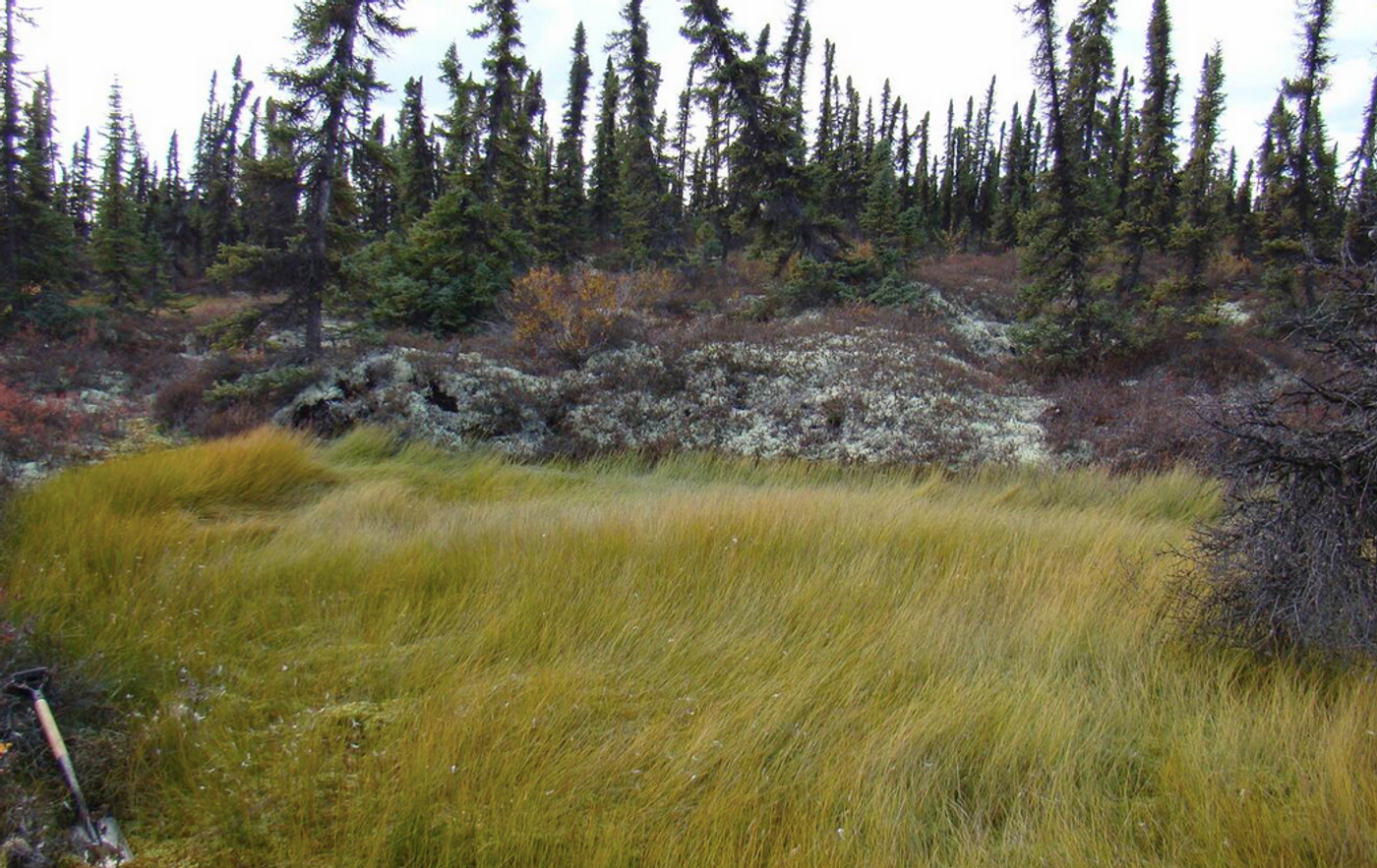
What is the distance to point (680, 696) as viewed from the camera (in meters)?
3.19

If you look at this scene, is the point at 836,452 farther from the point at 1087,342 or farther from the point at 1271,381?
the point at 1271,381

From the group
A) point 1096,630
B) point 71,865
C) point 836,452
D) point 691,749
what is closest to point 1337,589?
point 1096,630

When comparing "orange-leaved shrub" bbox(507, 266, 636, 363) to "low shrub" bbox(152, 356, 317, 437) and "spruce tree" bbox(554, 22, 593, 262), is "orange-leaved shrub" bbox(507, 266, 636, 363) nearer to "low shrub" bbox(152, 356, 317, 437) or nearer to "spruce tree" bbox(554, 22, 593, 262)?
"low shrub" bbox(152, 356, 317, 437)

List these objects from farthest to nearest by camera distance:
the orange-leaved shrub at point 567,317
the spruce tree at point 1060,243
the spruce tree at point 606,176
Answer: the spruce tree at point 606,176 → the spruce tree at point 1060,243 → the orange-leaved shrub at point 567,317

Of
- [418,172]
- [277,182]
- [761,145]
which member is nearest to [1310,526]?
[277,182]

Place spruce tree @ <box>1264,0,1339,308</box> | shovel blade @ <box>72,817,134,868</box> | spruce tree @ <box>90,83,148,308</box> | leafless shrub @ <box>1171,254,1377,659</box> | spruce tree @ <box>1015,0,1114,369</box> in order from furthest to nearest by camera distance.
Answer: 1. spruce tree @ <box>90,83,148,308</box>
2. spruce tree @ <box>1264,0,1339,308</box>
3. spruce tree @ <box>1015,0,1114,369</box>
4. leafless shrub @ <box>1171,254,1377,659</box>
5. shovel blade @ <box>72,817,134,868</box>

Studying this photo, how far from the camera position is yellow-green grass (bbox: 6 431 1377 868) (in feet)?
7.48

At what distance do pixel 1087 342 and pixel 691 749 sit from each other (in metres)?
16.2

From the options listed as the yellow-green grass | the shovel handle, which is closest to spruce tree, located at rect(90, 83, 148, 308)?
the yellow-green grass

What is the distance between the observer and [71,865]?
213cm

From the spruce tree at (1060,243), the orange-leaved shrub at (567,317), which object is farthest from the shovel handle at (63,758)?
the spruce tree at (1060,243)

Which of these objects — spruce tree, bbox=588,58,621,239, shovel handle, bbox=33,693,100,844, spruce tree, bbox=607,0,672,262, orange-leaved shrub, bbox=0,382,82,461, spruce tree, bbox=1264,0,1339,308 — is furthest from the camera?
spruce tree, bbox=588,58,621,239

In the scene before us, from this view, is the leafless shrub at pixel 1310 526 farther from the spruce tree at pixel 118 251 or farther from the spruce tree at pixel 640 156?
the spruce tree at pixel 118 251

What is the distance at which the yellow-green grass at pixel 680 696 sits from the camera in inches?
89.8
